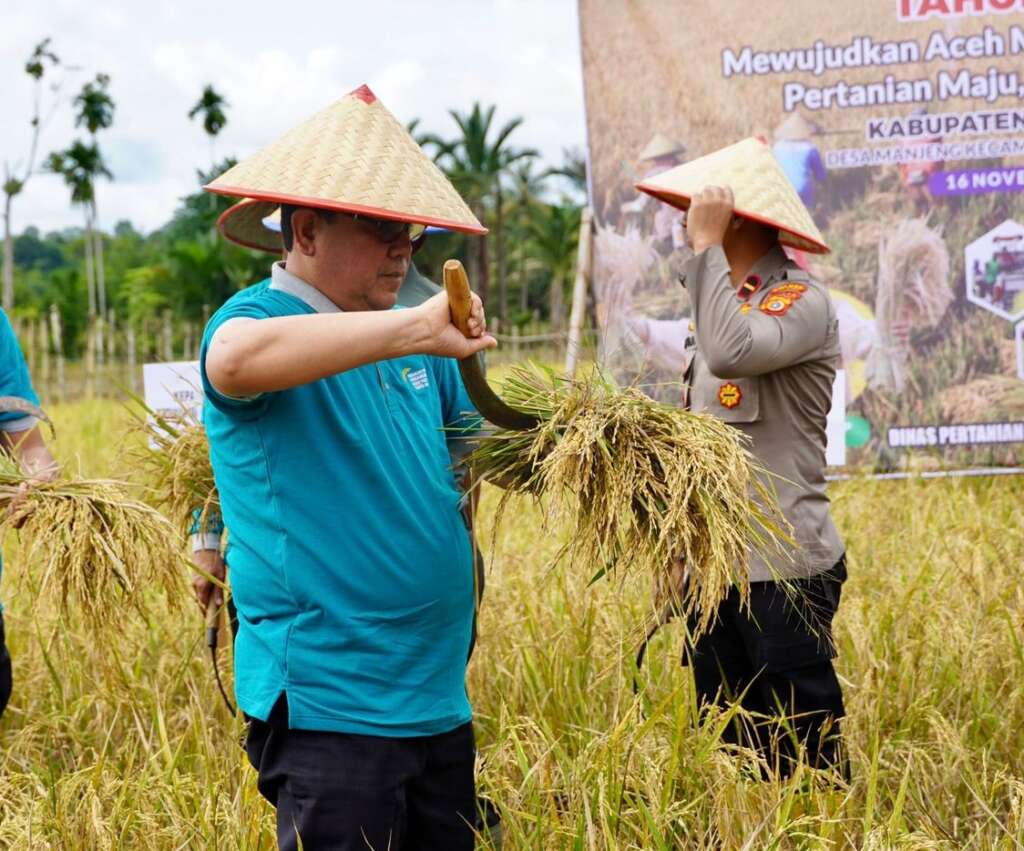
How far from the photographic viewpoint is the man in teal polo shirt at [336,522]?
6.25 feet

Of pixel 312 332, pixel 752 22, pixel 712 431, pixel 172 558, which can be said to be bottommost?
pixel 172 558

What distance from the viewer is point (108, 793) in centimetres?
274

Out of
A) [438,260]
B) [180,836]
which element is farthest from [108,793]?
[438,260]

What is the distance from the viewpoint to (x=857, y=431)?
6.27m

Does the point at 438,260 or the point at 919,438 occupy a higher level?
the point at 438,260

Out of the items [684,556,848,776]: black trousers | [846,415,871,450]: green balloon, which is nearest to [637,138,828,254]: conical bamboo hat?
[684,556,848,776]: black trousers

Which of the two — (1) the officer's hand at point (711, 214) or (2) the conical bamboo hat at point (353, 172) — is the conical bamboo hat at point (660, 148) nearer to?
(1) the officer's hand at point (711, 214)

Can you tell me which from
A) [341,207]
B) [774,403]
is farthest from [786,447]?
[341,207]

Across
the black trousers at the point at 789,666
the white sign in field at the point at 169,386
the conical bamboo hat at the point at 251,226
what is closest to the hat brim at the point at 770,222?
the black trousers at the point at 789,666

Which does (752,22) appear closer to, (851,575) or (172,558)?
(851,575)

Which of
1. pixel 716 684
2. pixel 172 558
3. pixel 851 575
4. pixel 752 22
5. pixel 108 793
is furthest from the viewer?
pixel 752 22

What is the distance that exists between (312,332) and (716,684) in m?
1.64

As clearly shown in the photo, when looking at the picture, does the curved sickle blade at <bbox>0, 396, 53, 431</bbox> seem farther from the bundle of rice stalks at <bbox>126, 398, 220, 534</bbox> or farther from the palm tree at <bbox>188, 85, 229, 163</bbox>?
the palm tree at <bbox>188, 85, 229, 163</bbox>

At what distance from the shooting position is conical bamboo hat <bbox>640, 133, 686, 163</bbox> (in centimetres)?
629
